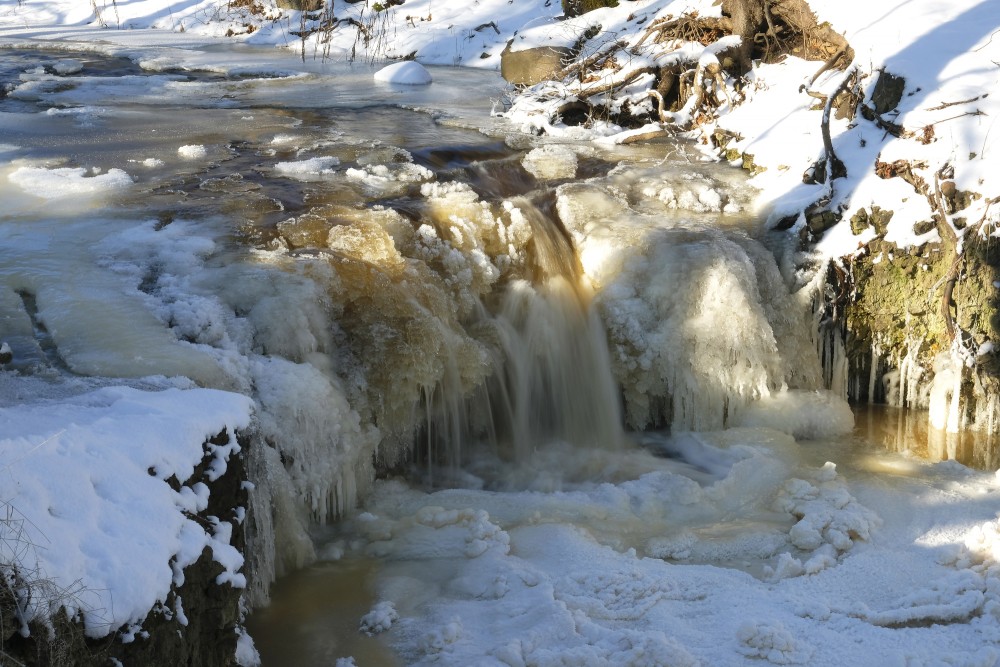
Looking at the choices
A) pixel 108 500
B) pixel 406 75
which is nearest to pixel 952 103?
pixel 108 500

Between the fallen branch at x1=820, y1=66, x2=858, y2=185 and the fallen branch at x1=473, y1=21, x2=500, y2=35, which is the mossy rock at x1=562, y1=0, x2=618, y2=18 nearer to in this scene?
the fallen branch at x1=473, y1=21, x2=500, y2=35

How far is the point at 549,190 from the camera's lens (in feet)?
25.7

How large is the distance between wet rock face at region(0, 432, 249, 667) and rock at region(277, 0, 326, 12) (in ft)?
59.3

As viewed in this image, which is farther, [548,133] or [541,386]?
[548,133]

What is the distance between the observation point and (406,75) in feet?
45.2

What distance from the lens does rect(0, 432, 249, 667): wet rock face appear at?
2.35 meters

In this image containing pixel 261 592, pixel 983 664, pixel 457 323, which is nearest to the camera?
pixel 983 664

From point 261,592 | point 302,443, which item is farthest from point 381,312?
point 261,592

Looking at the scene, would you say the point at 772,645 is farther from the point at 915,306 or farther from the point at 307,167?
the point at 307,167

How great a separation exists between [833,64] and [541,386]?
4982 millimetres

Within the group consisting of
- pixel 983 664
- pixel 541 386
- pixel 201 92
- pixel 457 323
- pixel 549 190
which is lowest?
pixel 983 664

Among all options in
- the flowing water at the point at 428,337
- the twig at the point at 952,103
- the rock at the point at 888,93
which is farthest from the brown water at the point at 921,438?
the rock at the point at 888,93

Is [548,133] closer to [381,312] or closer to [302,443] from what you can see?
[381,312]

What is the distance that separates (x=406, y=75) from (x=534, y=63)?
2.58m
